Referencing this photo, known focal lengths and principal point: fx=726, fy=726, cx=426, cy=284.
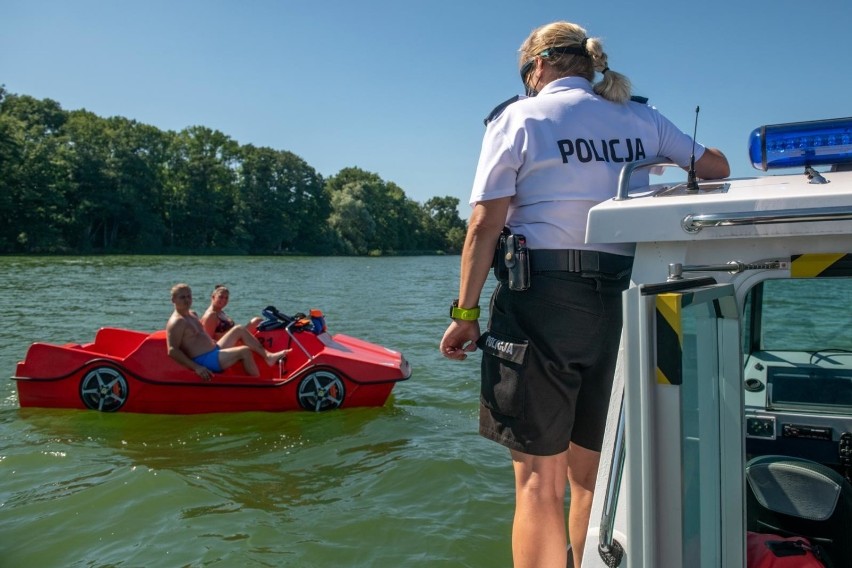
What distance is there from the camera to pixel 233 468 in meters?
6.64

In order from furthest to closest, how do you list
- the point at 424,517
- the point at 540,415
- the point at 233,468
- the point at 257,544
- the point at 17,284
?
1. the point at 17,284
2. the point at 233,468
3. the point at 424,517
4. the point at 257,544
5. the point at 540,415


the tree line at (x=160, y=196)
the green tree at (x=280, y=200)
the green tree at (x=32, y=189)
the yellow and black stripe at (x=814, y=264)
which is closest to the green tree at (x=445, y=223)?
the tree line at (x=160, y=196)

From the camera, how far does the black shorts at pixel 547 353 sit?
2.35 m

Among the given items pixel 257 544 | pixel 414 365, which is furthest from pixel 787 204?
pixel 414 365

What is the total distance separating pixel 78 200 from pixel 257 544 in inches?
2492

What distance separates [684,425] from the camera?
4.54 feet

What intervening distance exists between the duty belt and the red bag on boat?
2.88 ft

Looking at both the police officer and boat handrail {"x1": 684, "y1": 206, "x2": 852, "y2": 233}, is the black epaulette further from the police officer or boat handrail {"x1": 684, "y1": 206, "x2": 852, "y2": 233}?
boat handrail {"x1": 684, "y1": 206, "x2": 852, "y2": 233}

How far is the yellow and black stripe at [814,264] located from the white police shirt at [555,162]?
751 millimetres

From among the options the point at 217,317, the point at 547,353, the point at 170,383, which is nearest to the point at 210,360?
the point at 170,383

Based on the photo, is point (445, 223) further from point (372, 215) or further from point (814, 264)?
point (814, 264)

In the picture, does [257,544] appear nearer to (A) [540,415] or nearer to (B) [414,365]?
(A) [540,415]

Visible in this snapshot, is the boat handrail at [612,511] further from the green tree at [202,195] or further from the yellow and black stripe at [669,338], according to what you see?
the green tree at [202,195]

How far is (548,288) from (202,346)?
21.0 ft
